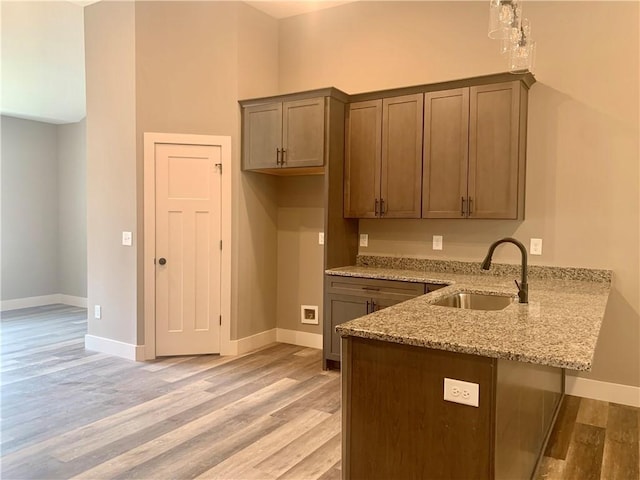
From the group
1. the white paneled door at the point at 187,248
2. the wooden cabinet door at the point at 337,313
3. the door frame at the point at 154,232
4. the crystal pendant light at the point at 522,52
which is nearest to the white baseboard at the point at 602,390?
the wooden cabinet door at the point at 337,313

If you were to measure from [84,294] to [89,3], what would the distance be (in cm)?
426

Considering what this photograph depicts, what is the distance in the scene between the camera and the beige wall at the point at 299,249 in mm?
4895

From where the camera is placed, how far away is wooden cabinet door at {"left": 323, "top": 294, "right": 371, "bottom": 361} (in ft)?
13.4

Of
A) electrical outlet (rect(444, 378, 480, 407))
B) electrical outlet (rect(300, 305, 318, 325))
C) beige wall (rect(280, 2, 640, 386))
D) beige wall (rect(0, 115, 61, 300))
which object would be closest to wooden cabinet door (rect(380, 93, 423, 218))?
beige wall (rect(280, 2, 640, 386))

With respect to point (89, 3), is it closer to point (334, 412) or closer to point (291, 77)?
point (291, 77)

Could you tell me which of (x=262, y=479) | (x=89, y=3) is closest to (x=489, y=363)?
(x=262, y=479)

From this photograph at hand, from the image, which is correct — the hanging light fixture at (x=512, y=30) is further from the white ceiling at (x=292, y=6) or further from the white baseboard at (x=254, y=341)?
the white baseboard at (x=254, y=341)

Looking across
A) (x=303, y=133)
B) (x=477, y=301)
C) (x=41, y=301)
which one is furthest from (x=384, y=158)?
(x=41, y=301)

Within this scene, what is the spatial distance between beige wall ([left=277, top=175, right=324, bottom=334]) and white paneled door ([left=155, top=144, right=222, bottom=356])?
0.78 m

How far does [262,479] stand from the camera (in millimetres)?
2463

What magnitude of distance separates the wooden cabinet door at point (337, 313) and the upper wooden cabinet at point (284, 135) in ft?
3.98

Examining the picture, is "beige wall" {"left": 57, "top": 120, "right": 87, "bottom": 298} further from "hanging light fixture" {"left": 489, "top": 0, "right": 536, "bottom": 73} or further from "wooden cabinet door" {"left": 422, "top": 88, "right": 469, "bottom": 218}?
"hanging light fixture" {"left": 489, "top": 0, "right": 536, "bottom": 73}

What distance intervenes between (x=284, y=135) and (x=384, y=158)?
967mm

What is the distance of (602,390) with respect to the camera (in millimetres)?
3645
